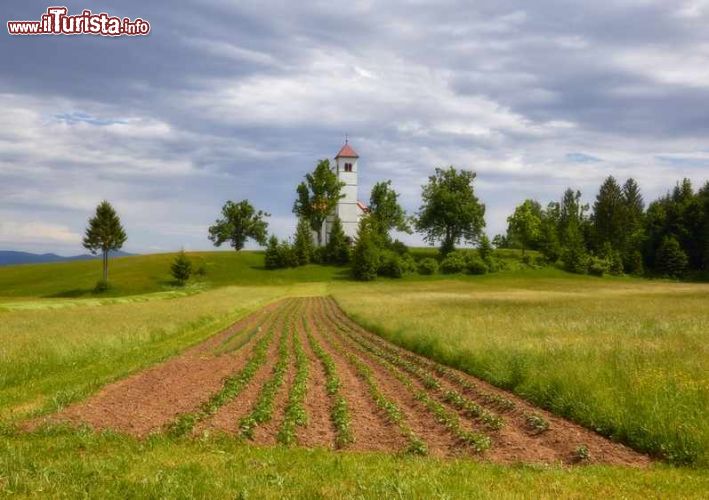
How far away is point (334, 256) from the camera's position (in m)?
122

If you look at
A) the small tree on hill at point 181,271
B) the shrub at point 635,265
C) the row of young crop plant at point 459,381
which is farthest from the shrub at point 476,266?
the row of young crop plant at point 459,381

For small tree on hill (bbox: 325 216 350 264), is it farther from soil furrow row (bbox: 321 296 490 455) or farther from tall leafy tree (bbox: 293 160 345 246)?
soil furrow row (bbox: 321 296 490 455)

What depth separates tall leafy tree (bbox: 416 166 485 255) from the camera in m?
Answer: 130

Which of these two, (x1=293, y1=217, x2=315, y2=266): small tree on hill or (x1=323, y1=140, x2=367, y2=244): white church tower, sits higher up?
(x1=323, y1=140, x2=367, y2=244): white church tower

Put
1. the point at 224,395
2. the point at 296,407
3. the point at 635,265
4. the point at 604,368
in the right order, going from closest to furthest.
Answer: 1. the point at 296,407
2. the point at 604,368
3. the point at 224,395
4. the point at 635,265

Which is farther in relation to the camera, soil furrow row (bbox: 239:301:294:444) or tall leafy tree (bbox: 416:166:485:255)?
tall leafy tree (bbox: 416:166:485:255)

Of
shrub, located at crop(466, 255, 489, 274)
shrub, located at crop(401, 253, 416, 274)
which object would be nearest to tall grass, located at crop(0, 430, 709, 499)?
shrub, located at crop(401, 253, 416, 274)

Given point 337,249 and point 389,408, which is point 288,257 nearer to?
point 337,249

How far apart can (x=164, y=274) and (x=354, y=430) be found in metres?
99.2

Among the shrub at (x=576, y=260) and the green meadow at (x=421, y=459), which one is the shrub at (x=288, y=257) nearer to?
the shrub at (x=576, y=260)

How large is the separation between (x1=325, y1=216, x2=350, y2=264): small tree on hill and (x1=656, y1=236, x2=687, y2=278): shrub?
2341 inches

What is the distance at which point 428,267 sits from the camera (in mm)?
112688

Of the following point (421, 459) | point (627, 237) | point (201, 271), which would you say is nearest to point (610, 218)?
point (627, 237)

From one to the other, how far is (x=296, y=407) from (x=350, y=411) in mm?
1290
